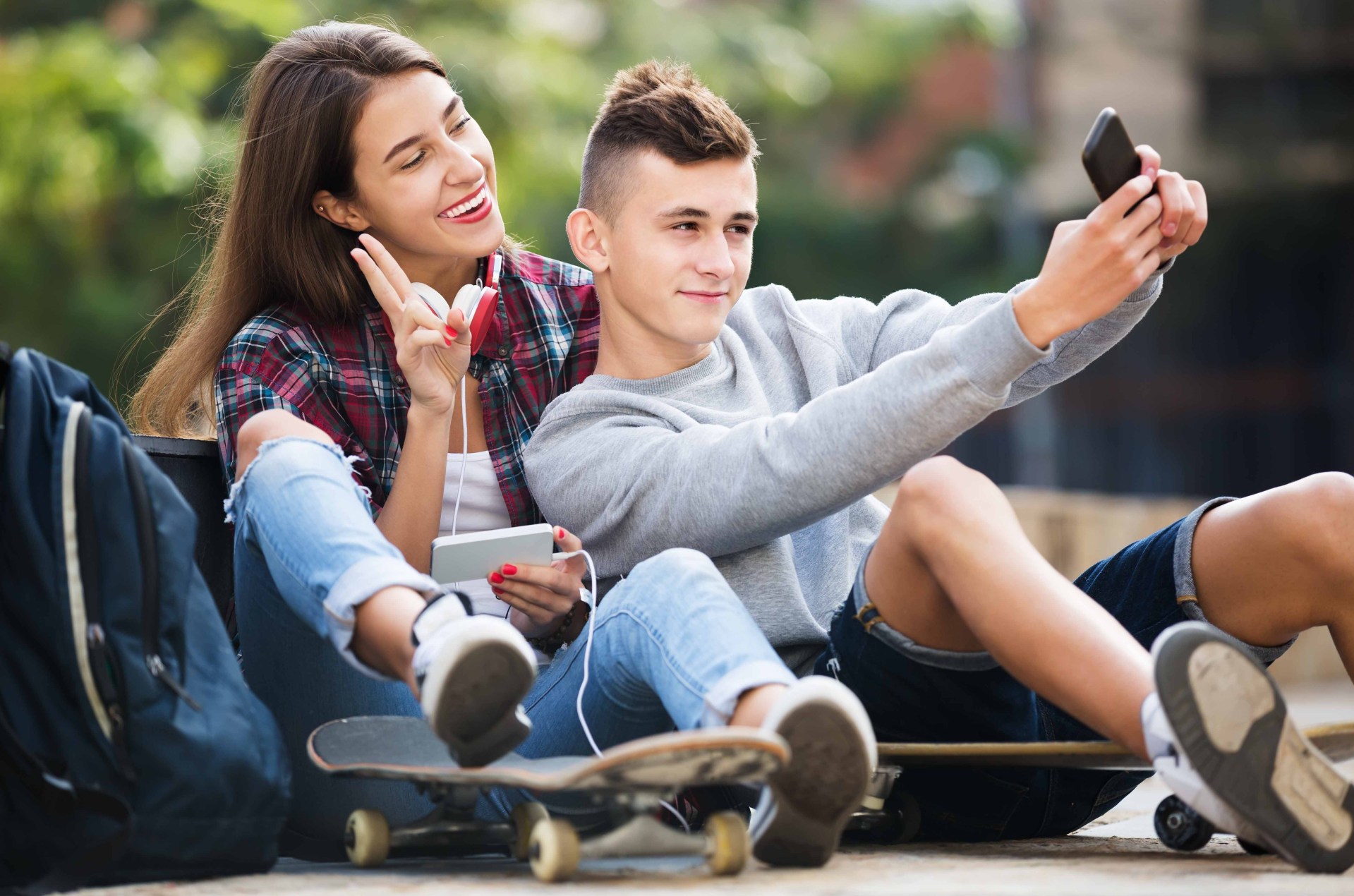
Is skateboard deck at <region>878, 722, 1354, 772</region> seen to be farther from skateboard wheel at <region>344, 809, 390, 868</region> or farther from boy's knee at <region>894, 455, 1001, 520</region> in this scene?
skateboard wheel at <region>344, 809, 390, 868</region>

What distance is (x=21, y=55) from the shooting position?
8.06 m

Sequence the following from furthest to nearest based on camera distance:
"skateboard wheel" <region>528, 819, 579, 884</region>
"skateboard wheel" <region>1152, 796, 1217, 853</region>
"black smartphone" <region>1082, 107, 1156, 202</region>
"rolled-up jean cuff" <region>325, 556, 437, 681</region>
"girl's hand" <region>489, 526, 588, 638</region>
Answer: "girl's hand" <region>489, 526, 588, 638</region>
"skateboard wheel" <region>1152, 796, 1217, 853</region>
"black smartphone" <region>1082, 107, 1156, 202</region>
"rolled-up jean cuff" <region>325, 556, 437, 681</region>
"skateboard wheel" <region>528, 819, 579, 884</region>

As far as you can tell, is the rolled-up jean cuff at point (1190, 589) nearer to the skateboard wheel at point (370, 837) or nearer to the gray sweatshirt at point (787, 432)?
the gray sweatshirt at point (787, 432)

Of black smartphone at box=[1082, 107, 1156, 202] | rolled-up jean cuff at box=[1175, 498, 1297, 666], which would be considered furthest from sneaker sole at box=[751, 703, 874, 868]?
black smartphone at box=[1082, 107, 1156, 202]

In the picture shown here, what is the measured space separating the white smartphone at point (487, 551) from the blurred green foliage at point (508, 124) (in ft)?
10.4

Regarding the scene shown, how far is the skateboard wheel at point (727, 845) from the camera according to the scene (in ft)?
6.25

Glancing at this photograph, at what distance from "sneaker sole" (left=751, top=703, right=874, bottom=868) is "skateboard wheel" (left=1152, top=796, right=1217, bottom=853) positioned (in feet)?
2.29

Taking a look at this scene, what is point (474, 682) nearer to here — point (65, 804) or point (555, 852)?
point (555, 852)

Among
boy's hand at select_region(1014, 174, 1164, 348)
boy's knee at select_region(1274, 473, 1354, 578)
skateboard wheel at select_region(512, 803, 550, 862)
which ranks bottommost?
skateboard wheel at select_region(512, 803, 550, 862)

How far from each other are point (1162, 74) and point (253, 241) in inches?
554

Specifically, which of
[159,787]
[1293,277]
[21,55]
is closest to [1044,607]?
[159,787]

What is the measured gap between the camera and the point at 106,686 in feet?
6.43

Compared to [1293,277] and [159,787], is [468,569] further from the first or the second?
[1293,277]

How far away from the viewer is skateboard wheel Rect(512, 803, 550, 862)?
2111 millimetres
